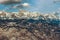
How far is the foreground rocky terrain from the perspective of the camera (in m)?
76.2

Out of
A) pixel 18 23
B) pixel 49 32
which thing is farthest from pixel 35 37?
pixel 49 32

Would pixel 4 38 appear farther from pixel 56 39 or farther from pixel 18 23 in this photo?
pixel 56 39

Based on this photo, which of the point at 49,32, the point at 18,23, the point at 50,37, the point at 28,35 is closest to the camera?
the point at 49,32

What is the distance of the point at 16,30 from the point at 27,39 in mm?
7885

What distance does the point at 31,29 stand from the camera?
84.3 m

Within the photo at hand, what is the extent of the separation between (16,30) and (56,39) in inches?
722

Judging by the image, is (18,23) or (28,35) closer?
(18,23)

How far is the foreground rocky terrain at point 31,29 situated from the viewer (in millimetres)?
76188

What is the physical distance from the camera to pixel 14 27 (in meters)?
82.9

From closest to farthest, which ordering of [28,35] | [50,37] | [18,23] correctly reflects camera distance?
[50,37]
[18,23]
[28,35]

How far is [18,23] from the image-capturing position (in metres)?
88.1

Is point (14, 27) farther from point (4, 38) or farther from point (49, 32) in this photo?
point (49, 32)

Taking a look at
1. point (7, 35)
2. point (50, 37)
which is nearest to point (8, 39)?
point (7, 35)

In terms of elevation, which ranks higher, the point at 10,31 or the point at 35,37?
the point at 10,31
